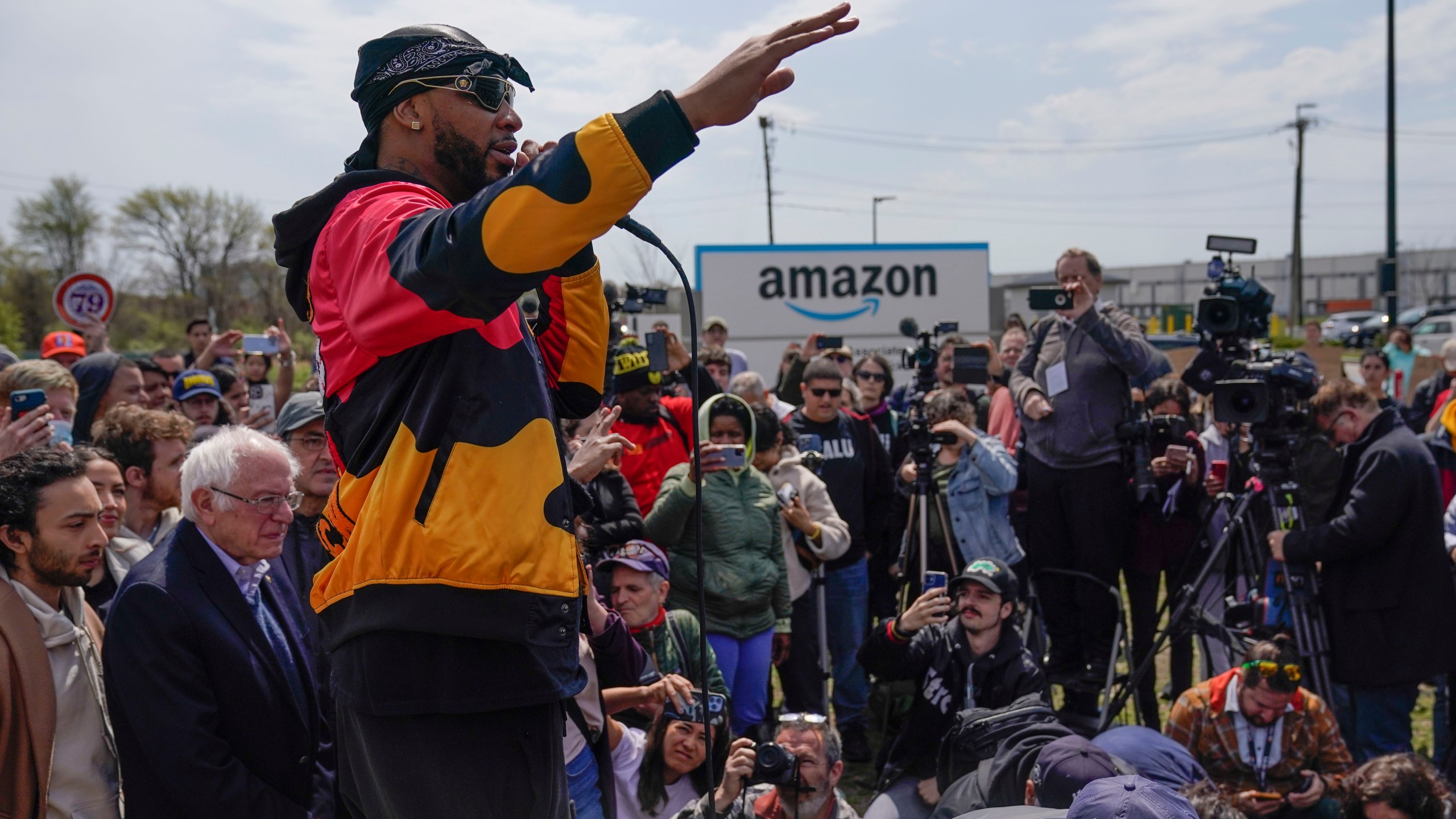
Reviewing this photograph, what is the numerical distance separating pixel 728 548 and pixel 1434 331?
3107cm

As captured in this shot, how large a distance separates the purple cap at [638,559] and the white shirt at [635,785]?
0.61 meters

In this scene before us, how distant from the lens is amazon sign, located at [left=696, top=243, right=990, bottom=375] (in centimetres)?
1691

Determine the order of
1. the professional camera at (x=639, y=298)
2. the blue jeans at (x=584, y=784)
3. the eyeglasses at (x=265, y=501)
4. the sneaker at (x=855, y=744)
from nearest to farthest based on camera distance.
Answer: the eyeglasses at (x=265, y=501) < the blue jeans at (x=584, y=784) < the sneaker at (x=855, y=744) < the professional camera at (x=639, y=298)

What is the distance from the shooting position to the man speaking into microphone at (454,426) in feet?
4.41

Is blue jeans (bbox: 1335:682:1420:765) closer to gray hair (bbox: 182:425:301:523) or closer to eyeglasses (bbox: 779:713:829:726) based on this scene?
eyeglasses (bbox: 779:713:829:726)

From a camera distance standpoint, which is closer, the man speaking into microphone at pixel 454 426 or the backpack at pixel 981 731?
the man speaking into microphone at pixel 454 426

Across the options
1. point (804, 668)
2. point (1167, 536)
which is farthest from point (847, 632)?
point (1167, 536)

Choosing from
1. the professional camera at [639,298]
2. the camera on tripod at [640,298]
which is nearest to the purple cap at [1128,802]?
the professional camera at [639,298]

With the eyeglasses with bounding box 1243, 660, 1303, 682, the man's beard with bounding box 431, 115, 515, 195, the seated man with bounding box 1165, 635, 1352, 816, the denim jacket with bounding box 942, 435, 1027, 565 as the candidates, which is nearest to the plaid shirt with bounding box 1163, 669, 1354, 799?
the seated man with bounding box 1165, 635, 1352, 816

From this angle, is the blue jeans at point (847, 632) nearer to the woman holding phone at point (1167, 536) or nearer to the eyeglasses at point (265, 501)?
the woman holding phone at point (1167, 536)

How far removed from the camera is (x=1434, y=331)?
29641 millimetres

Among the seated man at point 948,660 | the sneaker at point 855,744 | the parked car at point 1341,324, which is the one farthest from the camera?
the parked car at point 1341,324

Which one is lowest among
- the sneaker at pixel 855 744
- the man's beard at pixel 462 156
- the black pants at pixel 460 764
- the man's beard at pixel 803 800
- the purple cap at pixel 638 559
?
the sneaker at pixel 855 744

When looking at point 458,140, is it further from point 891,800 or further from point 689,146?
point 891,800
